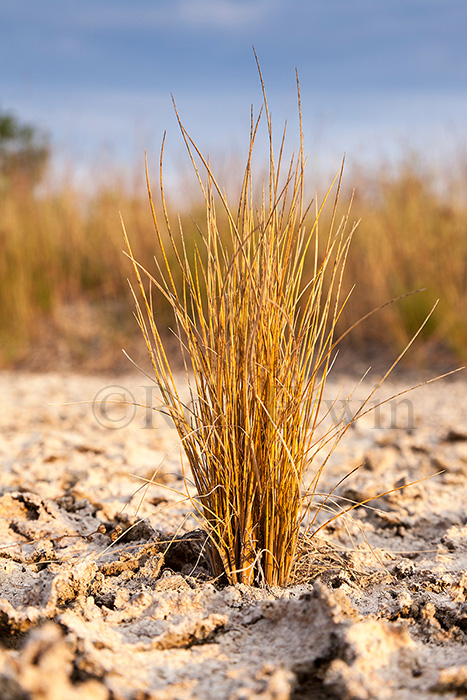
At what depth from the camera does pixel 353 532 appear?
5.63ft

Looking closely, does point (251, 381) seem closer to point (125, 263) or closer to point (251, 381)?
point (251, 381)

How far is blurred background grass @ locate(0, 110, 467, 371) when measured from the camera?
14.5 feet

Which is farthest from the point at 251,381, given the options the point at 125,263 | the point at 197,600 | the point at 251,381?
the point at 125,263

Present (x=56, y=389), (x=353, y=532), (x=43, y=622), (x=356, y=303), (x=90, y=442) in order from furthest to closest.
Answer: (x=356, y=303), (x=56, y=389), (x=90, y=442), (x=353, y=532), (x=43, y=622)

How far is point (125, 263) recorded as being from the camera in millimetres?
5164

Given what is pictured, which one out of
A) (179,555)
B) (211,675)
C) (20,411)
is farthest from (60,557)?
(20,411)

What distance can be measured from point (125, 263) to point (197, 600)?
4.28m

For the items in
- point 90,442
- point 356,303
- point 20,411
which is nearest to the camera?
point 90,442

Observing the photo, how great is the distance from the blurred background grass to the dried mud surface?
2.26m

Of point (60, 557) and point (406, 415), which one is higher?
point (60, 557)

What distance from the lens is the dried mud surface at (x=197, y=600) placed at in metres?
0.92

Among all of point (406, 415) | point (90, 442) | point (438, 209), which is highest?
point (438, 209)

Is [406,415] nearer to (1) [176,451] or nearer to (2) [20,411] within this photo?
(1) [176,451]

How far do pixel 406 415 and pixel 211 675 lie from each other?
8.21 ft
